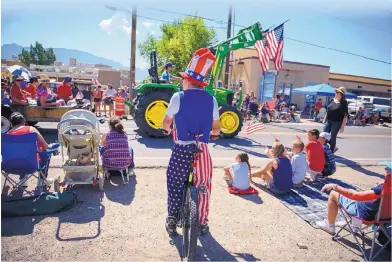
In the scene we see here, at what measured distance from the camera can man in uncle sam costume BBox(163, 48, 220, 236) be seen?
10.0 ft

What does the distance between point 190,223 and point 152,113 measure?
6.13 m

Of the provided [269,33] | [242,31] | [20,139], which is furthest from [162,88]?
[20,139]

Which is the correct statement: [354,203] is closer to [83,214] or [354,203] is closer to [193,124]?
[193,124]

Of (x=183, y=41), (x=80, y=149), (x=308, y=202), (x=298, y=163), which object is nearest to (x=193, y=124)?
(x=80, y=149)

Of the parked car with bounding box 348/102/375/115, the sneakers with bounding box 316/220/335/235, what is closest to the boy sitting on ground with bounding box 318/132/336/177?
the sneakers with bounding box 316/220/335/235

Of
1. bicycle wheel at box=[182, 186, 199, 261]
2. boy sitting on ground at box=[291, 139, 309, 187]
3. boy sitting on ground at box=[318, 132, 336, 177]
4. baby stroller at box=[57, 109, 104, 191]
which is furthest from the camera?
boy sitting on ground at box=[318, 132, 336, 177]

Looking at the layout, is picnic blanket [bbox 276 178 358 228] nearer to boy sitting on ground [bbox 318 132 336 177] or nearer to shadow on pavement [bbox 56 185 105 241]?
boy sitting on ground [bbox 318 132 336 177]

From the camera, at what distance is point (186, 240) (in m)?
2.99

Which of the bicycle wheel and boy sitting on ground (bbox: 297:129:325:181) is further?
boy sitting on ground (bbox: 297:129:325:181)

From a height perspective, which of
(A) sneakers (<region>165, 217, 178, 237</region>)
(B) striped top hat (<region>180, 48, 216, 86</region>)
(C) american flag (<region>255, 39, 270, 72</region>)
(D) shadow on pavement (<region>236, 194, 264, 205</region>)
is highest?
(C) american flag (<region>255, 39, 270, 72</region>)

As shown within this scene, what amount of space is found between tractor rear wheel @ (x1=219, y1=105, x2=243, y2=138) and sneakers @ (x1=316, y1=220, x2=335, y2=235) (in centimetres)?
549

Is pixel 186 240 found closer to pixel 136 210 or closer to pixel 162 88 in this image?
pixel 136 210

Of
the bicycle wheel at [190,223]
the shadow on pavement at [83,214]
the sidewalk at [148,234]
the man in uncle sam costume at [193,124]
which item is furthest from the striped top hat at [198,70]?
the shadow on pavement at [83,214]

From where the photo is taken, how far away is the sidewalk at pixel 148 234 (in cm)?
314
